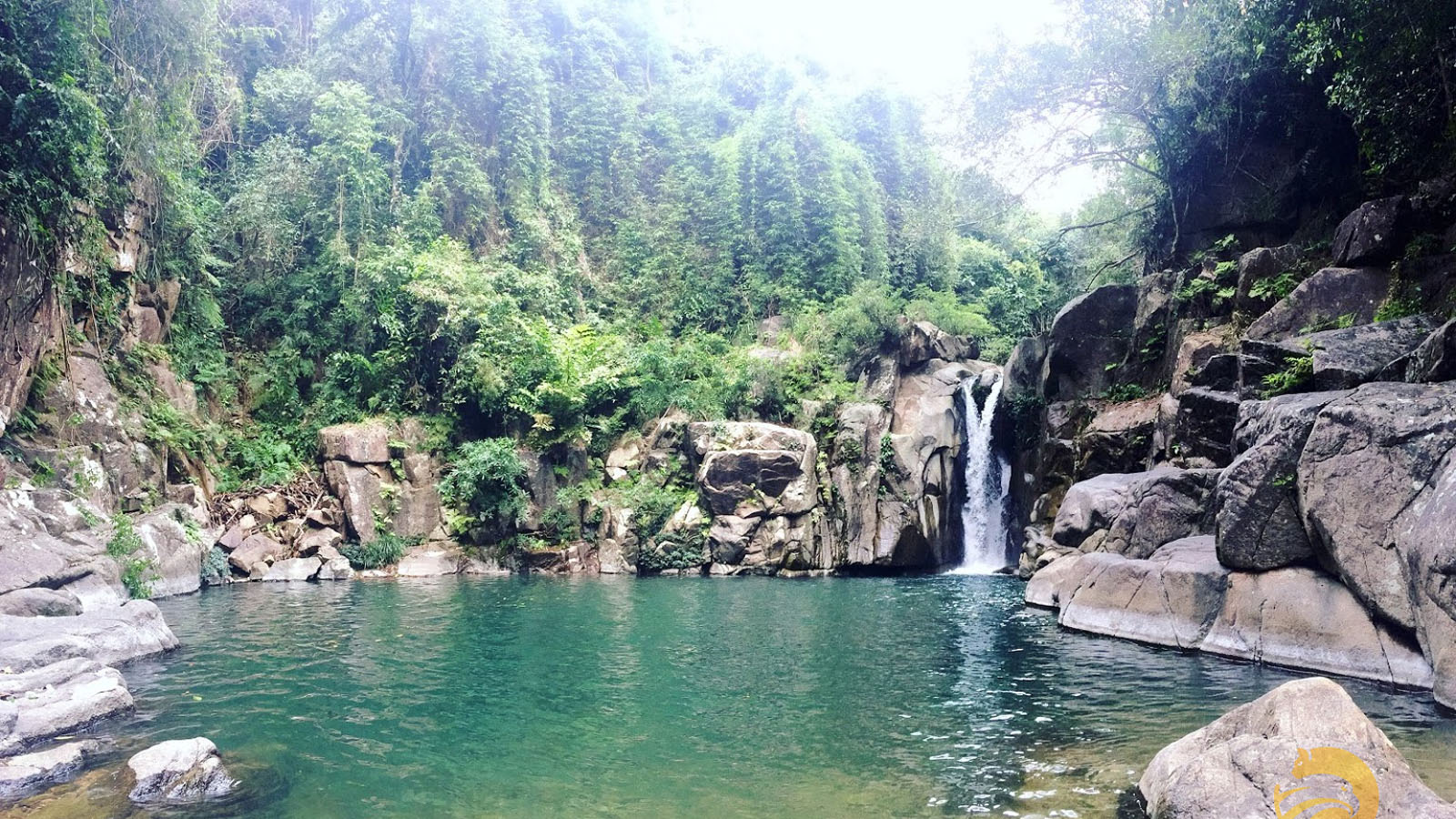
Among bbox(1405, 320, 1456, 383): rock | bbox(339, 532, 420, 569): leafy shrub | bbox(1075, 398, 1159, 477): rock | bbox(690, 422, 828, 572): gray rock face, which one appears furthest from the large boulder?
bbox(1405, 320, 1456, 383): rock

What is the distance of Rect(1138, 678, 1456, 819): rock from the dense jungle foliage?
12.5 meters

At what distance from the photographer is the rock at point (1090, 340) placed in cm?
2331

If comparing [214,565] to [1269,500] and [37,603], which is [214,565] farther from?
[1269,500]

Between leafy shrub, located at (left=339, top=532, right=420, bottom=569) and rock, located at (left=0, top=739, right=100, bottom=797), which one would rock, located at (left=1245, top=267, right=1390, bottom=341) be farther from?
leafy shrub, located at (left=339, top=532, right=420, bottom=569)

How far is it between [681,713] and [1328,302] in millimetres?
15452

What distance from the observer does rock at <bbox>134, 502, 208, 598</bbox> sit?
18.1 meters

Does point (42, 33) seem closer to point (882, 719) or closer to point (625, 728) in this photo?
point (625, 728)

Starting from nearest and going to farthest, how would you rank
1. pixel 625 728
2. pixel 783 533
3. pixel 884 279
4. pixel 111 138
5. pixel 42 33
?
1. pixel 625 728
2. pixel 42 33
3. pixel 111 138
4. pixel 783 533
5. pixel 884 279

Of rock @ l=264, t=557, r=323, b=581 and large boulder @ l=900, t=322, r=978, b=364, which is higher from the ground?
large boulder @ l=900, t=322, r=978, b=364

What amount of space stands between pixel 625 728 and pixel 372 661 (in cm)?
514

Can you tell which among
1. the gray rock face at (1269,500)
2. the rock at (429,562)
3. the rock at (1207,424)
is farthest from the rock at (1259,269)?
the rock at (429,562)

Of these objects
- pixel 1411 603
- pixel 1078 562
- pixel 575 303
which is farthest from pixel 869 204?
pixel 1411 603

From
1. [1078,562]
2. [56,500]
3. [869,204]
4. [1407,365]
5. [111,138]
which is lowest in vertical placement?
[1078,562]

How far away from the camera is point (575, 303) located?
34.0 m
